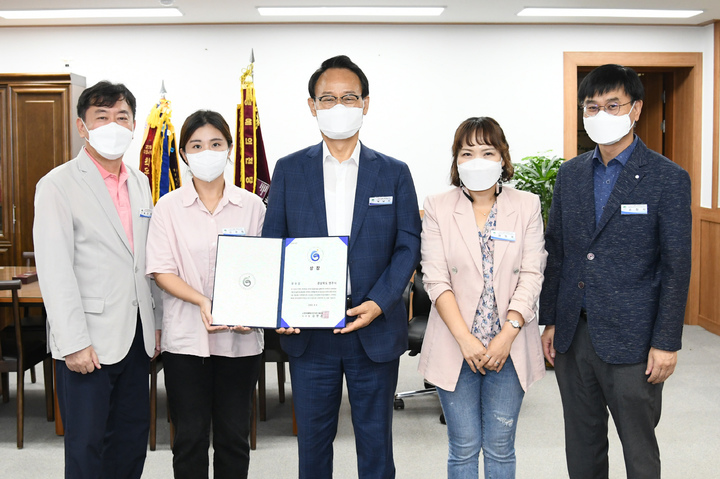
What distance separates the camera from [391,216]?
2.00 metres

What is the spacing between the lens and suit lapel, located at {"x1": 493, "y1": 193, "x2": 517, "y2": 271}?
76.8 inches

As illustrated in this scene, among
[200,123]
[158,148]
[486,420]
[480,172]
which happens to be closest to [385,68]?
[158,148]

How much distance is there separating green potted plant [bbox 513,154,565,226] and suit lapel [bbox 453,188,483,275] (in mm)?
2785

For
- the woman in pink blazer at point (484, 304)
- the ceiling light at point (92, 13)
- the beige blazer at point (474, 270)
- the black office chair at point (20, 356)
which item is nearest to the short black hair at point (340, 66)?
the woman in pink blazer at point (484, 304)

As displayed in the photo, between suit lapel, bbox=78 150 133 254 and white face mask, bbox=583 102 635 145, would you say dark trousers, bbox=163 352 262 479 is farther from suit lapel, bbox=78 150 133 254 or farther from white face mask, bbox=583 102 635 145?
white face mask, bbox=583 102 635 145

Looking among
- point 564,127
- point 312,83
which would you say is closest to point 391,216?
point 312,83

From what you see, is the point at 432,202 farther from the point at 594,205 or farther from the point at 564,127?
the point at 564,127

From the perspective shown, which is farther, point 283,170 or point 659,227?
point 283,170

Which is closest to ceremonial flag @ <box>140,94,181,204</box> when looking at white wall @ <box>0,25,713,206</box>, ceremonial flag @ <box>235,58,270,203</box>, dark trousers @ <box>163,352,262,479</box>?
ceremonial flag @ <box>235,58,270,203</box>

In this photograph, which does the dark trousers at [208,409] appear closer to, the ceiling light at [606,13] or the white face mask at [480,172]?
the white face mask at [480,172]

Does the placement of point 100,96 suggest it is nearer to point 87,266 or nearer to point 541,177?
point 87,266

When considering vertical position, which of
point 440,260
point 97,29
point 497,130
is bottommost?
point 440,260

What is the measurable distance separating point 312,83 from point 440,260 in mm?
790

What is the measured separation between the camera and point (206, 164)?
2195mm
